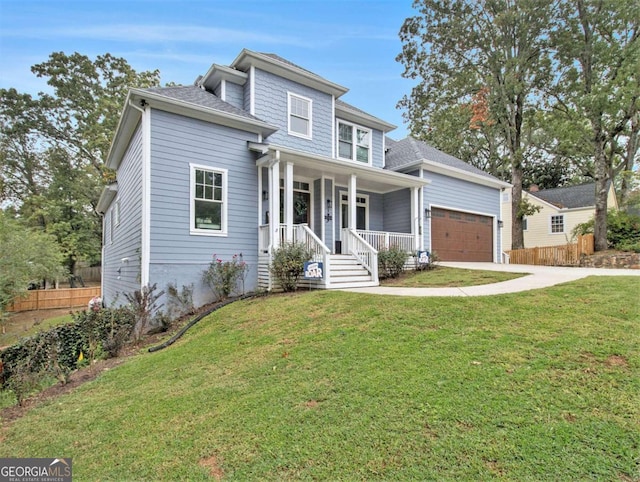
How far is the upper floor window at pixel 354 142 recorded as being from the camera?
12445 millimetres

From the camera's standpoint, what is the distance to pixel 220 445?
2.64 metres

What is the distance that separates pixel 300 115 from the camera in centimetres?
1112

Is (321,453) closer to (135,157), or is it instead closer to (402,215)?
(135,157)

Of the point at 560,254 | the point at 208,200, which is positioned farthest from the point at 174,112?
the point at 560,254

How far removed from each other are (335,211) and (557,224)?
1988 centimetres

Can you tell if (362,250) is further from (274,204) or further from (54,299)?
(54,299)

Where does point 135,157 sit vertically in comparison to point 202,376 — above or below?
above

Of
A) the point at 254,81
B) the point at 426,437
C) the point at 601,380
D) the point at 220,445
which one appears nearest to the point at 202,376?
the point at 220,445

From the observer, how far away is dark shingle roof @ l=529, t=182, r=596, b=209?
74.3ft

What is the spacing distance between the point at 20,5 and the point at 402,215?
444 inches

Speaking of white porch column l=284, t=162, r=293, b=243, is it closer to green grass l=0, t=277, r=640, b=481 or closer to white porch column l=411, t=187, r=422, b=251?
green grass l=0, t=277, r=640, b=481

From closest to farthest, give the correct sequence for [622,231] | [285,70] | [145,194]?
[145,194] < [285,70] < [622,231]

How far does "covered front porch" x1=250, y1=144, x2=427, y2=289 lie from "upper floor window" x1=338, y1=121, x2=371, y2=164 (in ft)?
4.39

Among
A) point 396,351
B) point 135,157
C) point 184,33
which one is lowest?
point 396,351
